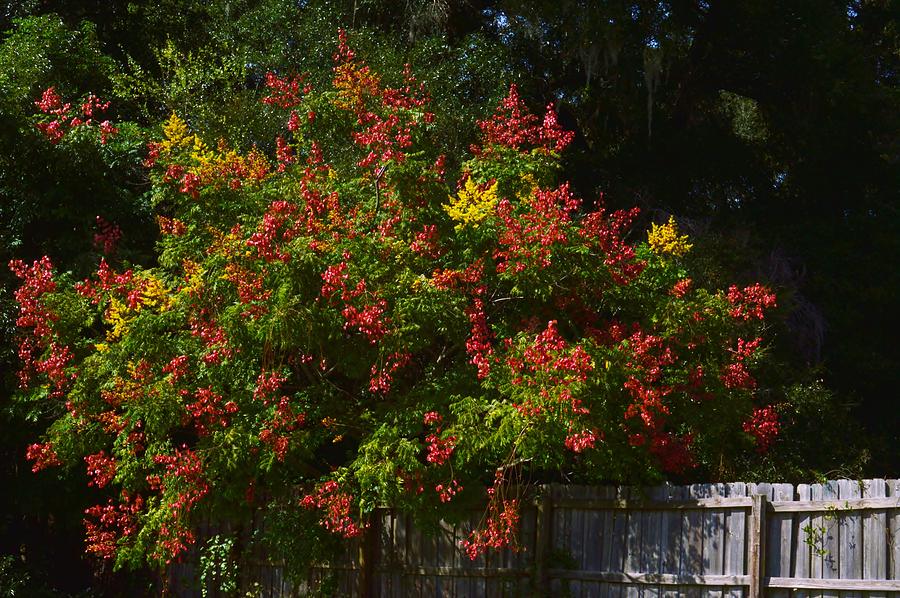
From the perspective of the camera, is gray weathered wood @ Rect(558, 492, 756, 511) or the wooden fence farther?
gray weathered wood @ Rect(558, 492, 756, 511)

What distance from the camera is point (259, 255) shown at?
9969mm

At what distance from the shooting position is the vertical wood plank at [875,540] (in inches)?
321

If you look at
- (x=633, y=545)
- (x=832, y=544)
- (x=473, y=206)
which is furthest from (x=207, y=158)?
(x=832, y=544)

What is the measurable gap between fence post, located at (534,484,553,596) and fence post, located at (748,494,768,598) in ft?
6.65

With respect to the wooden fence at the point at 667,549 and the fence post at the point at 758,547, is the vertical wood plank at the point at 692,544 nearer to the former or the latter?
the wooden fence at the point at 667,549

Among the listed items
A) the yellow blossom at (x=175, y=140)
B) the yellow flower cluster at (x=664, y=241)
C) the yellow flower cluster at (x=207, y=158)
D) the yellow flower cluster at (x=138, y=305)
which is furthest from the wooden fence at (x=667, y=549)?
the yellow blossom at (x=175, y=140)

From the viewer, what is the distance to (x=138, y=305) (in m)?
10.7

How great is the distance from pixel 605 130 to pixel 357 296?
47.0 feet

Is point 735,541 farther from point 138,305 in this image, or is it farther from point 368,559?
point 138,305

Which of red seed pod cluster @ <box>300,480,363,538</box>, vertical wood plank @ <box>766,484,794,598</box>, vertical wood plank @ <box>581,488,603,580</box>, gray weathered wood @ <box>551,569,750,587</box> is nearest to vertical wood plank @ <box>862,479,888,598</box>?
vertical wood plank @ <box>766,484,794,598</box>

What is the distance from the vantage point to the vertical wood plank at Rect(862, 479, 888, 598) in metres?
8.15

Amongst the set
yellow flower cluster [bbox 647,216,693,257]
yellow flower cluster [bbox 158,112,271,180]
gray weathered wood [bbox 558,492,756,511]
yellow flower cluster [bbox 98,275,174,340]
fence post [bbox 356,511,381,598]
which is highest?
yellow flower cluster [bbox 158,112,271,180]

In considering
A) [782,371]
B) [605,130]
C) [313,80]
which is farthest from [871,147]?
[313,80]

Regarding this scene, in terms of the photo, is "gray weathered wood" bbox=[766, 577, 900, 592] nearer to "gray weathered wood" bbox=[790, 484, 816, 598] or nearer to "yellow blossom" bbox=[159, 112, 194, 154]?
"gray weathered wood" bbox=[790, 484, 816, 598]
